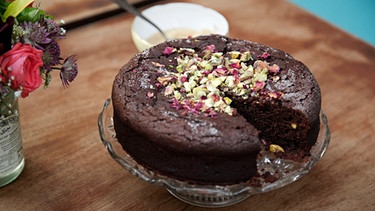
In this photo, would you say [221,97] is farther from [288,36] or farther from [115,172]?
[288,36]

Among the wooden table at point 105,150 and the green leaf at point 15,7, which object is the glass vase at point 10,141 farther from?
the green leaf at point 15,7

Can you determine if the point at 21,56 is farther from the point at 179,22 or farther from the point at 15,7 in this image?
the point at 179,22

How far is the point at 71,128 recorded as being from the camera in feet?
4.97

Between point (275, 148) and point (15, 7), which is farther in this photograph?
point (275, 148)

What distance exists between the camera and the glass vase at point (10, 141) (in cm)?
122

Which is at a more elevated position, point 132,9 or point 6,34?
point 6,34

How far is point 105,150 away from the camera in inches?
57.6

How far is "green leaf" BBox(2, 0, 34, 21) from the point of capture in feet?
3.57

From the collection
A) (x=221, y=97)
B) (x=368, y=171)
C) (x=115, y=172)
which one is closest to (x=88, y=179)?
(x=115, y=172)

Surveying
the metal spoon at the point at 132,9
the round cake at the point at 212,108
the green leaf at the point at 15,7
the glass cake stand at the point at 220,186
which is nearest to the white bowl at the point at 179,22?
the metal spoon at the point at 132,9

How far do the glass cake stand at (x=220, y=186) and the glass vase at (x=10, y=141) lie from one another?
0.21 metres

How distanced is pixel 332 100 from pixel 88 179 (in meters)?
0.81

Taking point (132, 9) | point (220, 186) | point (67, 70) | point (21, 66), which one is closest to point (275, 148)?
point (220, 186)

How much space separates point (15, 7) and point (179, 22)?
876 mm
